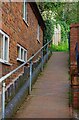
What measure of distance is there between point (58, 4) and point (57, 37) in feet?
16.6

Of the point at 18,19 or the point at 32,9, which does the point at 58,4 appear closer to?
the point at 32,9

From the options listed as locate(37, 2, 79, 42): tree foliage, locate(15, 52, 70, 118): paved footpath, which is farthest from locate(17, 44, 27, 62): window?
locate(37, 2, 79, 42): tree foliage

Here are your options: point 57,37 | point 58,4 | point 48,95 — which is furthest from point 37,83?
point 57,37

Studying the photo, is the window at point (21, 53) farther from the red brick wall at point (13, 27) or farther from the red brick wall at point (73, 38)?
the red brick wall at point (73, 38)

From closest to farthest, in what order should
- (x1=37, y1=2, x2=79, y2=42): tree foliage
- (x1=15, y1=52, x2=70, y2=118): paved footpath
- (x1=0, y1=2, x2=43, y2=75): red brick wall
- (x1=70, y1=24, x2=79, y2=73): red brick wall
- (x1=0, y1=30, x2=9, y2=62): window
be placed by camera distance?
1. (x1=15, y1=52, x2=70, y2=118): paved footpath
2. (x1=0, y1=30, x2=9, y2=62): window
3. (x1=0, y1=2, x2=43, y2=75): red brick wall
4. (x1=70, y1=24, x2=79, y2=73): red brick wall
5. (x1=37, y1=2, x2=79, y2=42): tree foliage

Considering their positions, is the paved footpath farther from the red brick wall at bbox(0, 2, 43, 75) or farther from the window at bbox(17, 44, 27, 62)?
the red brick wall at bbox(0, 2, 43, 75)

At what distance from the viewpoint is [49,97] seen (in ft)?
32.8

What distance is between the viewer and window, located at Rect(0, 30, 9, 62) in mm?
10133

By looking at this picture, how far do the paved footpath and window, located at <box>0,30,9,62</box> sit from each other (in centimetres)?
155

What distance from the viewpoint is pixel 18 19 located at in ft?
42.7

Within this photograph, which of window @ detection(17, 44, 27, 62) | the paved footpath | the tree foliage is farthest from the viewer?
the tree foliage

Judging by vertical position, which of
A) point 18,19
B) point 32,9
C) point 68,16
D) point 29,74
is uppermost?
point 68,16

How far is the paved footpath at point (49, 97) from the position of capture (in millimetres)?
7930

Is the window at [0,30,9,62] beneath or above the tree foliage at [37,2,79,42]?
beneath
